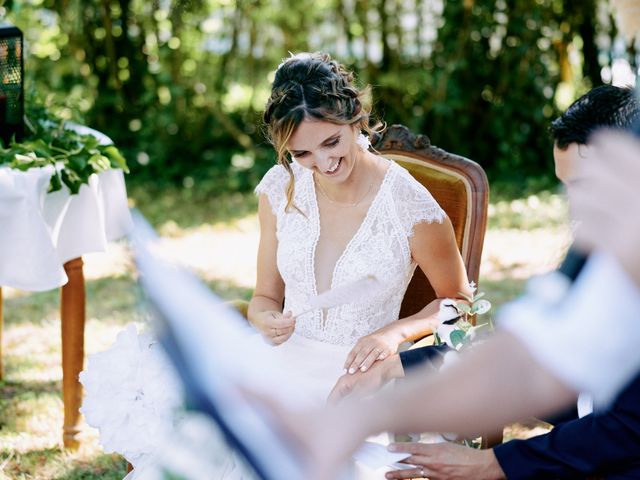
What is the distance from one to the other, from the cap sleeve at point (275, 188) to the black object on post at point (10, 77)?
32.7 inches

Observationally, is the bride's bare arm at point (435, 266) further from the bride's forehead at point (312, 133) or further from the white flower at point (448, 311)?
the bride's forehead at point (312, 133)

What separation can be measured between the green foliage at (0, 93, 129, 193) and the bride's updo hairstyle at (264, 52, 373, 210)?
0.63 meters

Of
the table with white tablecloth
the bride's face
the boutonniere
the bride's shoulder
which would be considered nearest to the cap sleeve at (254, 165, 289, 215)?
the bride's face

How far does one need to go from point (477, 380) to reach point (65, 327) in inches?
94.9

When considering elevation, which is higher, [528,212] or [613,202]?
[613,202]

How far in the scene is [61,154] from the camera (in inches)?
105

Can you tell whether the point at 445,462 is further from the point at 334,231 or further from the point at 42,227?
the point at 42,227

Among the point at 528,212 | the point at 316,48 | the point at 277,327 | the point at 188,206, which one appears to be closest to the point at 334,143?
the point at 277,327

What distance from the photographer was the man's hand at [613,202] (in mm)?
581

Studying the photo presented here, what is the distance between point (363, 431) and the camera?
642 millimetres

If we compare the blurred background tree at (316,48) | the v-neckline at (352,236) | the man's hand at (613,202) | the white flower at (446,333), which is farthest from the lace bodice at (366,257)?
the blurred background tree at (316,48)

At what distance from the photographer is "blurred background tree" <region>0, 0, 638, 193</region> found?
21.6ft

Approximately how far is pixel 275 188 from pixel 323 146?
317 millimetres

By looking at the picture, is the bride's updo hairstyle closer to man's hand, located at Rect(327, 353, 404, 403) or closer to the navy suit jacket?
man's hand, located at Rect(327, 353, 404, 403)
